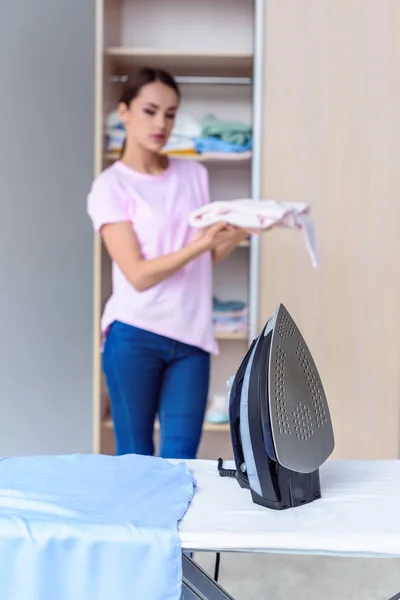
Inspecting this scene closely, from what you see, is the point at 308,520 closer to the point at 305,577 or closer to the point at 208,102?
the point at 305,577

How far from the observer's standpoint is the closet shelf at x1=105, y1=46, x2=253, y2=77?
246 centimetres

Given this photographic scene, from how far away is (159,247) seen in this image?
1958mm

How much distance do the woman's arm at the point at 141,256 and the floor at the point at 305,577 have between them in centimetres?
81

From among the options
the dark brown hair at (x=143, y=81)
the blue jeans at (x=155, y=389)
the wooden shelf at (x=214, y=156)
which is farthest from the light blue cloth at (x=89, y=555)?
the wooden shelf at (x=214, y=156)

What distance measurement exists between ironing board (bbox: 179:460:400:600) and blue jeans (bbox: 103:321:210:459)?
2.27 ft

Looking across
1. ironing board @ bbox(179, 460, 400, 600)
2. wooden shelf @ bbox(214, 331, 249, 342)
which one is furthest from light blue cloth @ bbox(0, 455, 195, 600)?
wooden shelf @ bbox(214, 331, 249, 342)

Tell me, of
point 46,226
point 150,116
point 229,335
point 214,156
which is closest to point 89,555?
point 150,116

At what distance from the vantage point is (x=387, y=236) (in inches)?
92.4

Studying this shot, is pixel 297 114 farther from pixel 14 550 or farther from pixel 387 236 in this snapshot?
pixel 14 550

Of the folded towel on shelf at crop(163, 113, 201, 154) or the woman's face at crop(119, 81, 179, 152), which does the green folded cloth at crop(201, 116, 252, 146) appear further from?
the woman's face at crop(119, 81, 179, 152)

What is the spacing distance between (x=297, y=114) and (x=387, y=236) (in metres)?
0.53

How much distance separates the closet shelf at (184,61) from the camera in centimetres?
246

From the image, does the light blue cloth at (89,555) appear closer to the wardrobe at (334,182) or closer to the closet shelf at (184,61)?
the wardrobe at (334,182)

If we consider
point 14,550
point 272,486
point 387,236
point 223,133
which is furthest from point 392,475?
point 223,133
